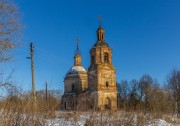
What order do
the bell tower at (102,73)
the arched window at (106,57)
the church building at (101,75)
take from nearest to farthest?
1. the church building at (101,75)
2. the bell tower at (102,73)
3. the arched window at (106,57)

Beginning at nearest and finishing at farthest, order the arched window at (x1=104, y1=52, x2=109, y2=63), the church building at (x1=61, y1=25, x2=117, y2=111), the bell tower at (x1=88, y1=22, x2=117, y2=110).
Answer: the church building at (x1=61, y1=25, x2=117, y2=111) < the bell tower at (x1=88, y1=22, x2=117, y2=110) < the arched window at (x1=104, y1=52, x2=109, y2=63)

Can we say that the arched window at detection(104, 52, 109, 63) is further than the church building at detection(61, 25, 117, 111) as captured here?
Yes

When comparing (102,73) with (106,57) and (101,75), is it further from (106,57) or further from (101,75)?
(106,57)

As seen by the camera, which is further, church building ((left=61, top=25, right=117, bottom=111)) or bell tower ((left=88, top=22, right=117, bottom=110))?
bell tower ((left=88, top=22, right=117, bottom=110))

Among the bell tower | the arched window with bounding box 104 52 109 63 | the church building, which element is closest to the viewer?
the church building

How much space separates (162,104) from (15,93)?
5214mm

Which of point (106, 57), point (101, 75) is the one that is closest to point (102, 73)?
point (101, 75)

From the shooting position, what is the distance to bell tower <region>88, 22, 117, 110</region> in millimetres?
40594

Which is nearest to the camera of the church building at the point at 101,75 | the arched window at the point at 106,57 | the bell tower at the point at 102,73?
the church building at the point at 101,75

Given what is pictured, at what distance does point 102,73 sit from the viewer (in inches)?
1640

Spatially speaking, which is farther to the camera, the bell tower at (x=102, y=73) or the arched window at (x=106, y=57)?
the arched window at (x=106, y=57)

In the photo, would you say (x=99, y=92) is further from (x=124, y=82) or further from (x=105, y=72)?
(x=124, y=82)

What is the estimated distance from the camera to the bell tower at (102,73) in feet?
133

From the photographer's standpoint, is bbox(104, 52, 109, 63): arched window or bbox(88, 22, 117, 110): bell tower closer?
bbox(88, 22, 117, 110): bell tower
